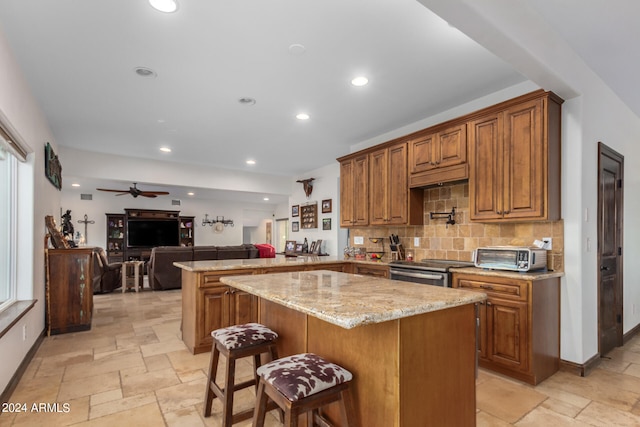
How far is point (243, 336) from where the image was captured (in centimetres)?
200

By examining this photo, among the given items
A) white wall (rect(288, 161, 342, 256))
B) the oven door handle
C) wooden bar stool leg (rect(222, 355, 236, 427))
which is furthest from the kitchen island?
white wall (rect(288, 161, 342, 256))

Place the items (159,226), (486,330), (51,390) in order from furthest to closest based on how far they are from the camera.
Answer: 1. (159,226)
2. (486,330)
3. (51,390)

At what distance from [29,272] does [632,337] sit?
6451mm

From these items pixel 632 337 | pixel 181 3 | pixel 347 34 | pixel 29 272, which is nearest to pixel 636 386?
pixel 632 337

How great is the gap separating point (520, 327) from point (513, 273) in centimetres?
43

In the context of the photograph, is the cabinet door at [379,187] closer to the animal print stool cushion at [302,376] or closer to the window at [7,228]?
the animal print stool cushion at [302,376]

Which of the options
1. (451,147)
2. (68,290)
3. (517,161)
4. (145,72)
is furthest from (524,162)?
(68,290)

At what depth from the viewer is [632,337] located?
3900 millimetres

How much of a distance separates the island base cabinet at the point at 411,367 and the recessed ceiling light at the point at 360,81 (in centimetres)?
230

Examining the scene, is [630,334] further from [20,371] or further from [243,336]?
[20,371]

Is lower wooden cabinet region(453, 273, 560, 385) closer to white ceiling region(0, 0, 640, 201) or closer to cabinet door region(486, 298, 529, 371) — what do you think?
cabinet door region(486, 298, 529, 371)

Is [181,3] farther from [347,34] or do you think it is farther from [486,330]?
[486,330]

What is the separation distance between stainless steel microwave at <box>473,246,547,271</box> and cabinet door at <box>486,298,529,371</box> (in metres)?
0.31

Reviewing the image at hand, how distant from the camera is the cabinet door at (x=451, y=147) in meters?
3.49
